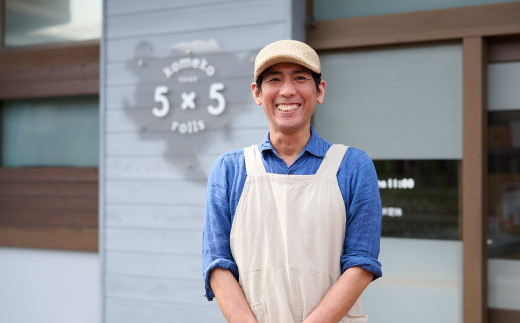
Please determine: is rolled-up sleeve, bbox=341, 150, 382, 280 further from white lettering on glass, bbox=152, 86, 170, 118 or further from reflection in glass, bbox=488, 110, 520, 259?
white lettering on glass, bbox=152, 86, 170, 118

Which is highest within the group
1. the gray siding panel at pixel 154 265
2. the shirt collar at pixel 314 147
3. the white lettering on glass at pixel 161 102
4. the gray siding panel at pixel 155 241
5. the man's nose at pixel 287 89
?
the white lettering on glass at pixel 161 102

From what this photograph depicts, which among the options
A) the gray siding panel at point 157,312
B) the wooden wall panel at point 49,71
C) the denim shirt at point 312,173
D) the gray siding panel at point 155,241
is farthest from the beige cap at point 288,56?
the wooden wall panel at point 49,71

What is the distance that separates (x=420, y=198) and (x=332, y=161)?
73.4 inches

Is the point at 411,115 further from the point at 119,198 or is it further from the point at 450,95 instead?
the point at 119,198

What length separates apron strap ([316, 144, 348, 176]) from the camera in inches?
59.1

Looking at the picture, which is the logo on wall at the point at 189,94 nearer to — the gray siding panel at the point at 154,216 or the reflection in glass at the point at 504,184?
the gray siding panel at the point at 154,216

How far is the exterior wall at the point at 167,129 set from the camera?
3.37m

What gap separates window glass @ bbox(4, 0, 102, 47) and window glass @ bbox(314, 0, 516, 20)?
1744mm

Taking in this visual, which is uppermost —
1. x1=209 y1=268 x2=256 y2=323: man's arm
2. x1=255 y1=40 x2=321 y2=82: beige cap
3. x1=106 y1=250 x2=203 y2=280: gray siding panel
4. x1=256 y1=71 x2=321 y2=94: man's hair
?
x1=255 y1=40 x2=321 y2=82: beige cap

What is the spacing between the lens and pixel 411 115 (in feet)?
10.7

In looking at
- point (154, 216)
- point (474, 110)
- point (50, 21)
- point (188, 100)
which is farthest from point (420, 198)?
point (50, 21)

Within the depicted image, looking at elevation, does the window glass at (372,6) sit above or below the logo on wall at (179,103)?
above

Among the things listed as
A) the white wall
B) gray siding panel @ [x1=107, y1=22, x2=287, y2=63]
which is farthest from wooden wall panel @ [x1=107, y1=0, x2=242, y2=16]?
the white wall

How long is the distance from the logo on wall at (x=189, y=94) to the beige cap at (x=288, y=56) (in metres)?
1.92
